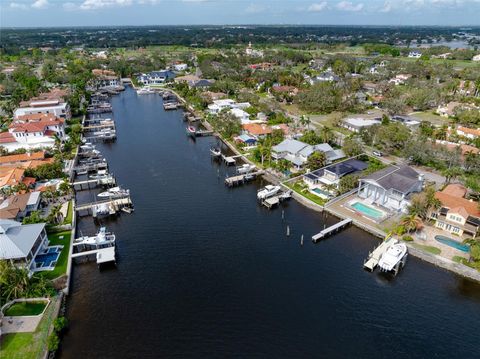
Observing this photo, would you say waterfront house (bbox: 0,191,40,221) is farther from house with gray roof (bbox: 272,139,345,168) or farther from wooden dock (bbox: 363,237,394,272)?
wooden dock (bbox: 363,237,394,272)

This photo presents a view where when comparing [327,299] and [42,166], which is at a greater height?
[42,166]

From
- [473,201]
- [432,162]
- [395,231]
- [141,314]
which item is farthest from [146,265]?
[432,162]

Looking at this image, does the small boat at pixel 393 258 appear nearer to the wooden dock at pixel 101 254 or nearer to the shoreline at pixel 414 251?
the shoreline at pixel 414 251

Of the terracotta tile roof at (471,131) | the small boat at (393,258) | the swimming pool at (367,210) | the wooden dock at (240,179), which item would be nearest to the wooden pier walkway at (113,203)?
the wooden dock at (240,179)

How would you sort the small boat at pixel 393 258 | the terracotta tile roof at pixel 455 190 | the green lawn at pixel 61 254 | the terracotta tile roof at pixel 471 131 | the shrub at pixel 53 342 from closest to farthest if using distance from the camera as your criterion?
the shrub at pixel 53 342 < the green lawn at pixel 61 254 < the small boat at pixel 393 258 < the terracotta tile roof at pixel 455 190 < the terracotta tile roof at pixel 471 131

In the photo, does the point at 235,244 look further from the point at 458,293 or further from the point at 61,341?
the point at 458,293

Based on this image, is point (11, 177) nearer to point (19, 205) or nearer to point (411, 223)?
point (19, 205)
